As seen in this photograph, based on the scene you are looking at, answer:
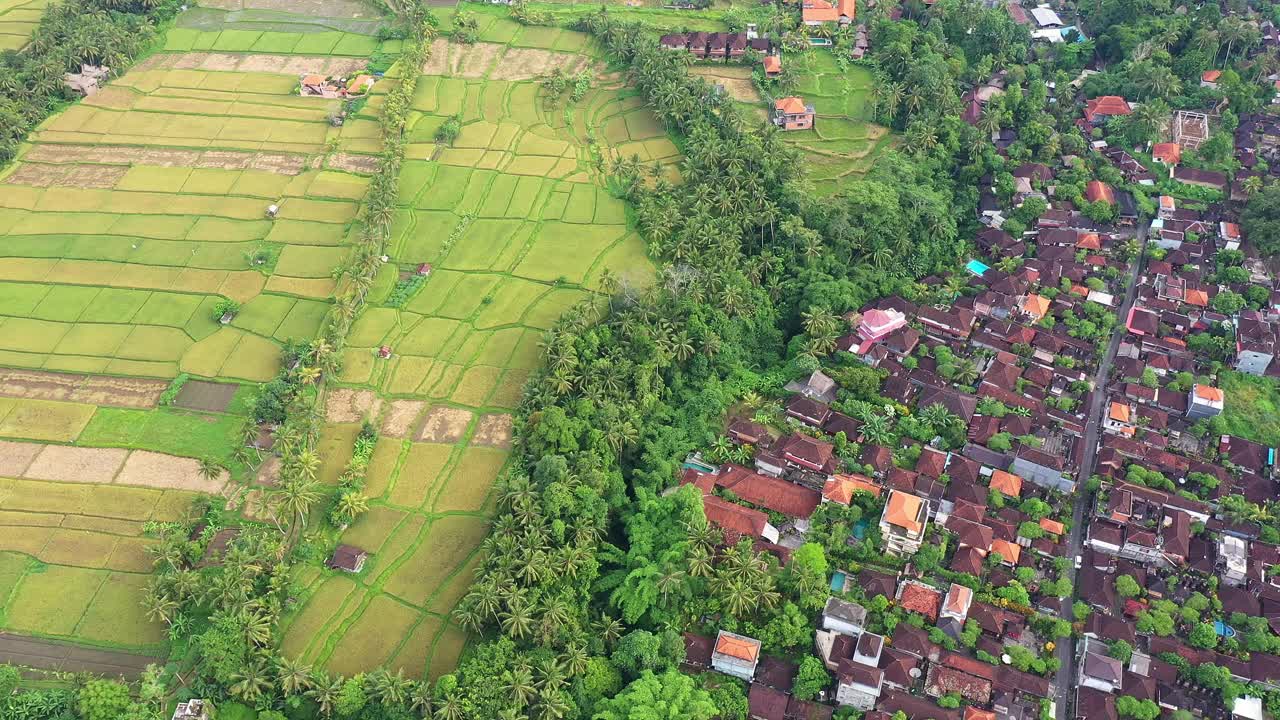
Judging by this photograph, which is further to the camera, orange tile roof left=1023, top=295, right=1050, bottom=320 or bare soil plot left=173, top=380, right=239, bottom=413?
orange tile roof left=1023, top=295, right=1050, bottom=320

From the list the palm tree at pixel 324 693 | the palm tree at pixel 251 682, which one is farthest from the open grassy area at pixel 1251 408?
the palm tree at pixel 251 682

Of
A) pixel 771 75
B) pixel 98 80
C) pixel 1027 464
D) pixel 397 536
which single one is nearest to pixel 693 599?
pixel 397 536

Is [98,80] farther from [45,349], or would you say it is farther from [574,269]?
[574,269]

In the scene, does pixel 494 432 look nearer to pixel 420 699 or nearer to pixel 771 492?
pixel 771 492

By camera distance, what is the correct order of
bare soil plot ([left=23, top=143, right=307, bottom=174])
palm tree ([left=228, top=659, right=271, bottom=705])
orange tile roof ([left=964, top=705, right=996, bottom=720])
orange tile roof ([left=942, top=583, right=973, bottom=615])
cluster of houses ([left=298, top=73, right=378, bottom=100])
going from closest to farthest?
orange tile roof ([left=964, top=705, right=996, bottom=720]), palm tree ([left=228, top=659, right=271, bottom=705]), orange tile roof ([left=942, top=583, right=973, bottom=615]), bare soil plot ([left=23, top=143, right=307, bottom=174]), cluster of houses ([left=298, top=73, right=378, bottom=100])

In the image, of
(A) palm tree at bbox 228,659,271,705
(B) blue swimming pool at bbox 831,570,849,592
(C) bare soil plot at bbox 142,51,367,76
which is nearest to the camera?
(A) palm tree at bbox 228,659,271,705

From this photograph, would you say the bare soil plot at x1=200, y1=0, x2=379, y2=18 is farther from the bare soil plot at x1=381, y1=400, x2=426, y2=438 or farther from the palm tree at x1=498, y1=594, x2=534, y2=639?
the palm tree at x1=498, y1=594, x2=534, y2=639

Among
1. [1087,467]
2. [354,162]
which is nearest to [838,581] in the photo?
[1087,467]

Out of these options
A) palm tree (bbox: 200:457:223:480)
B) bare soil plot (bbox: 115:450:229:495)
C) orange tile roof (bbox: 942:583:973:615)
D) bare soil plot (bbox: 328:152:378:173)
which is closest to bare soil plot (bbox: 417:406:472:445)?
palm tree (bbox: 200:457:223:480)
